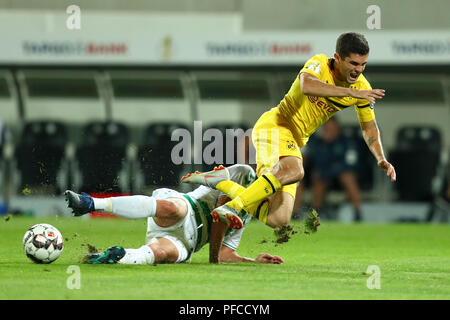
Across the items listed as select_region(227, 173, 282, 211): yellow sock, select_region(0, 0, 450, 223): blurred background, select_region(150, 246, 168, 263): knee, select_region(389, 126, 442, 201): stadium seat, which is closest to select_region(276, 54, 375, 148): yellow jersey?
select_region(227, 173, 282, 211): yellow sock

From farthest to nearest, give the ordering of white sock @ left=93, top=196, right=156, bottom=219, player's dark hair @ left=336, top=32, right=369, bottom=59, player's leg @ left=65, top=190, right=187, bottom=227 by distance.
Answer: player's dark hair @ left=336, top=32, right=369, bottom=59, white sock @ left=93, top=196, right=156, bottom=219, player's leg @ left=65, top=190, right=187, bottom=227

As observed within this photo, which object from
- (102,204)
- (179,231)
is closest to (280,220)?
(179,231)

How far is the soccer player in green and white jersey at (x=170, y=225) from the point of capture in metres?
6.12

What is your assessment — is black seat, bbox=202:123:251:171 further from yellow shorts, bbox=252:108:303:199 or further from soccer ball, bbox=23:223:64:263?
soccer ball, bbox=23:223:64:263

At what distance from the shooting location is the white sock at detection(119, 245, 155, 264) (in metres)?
6.28

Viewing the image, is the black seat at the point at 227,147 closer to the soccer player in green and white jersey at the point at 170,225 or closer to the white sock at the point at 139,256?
the soccer player in green and white jersey at the point at 170,225

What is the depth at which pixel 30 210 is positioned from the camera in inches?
583

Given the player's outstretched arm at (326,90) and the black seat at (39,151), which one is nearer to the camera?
the player's outstretched arm at (326,90)

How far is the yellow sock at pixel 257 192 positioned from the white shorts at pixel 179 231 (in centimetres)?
32

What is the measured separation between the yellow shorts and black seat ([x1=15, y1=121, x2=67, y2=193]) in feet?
24.2

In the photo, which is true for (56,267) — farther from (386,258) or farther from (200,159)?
(200,159)

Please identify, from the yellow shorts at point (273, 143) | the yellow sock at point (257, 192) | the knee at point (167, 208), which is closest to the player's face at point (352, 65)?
the yellow shorts at point (273, 143)
